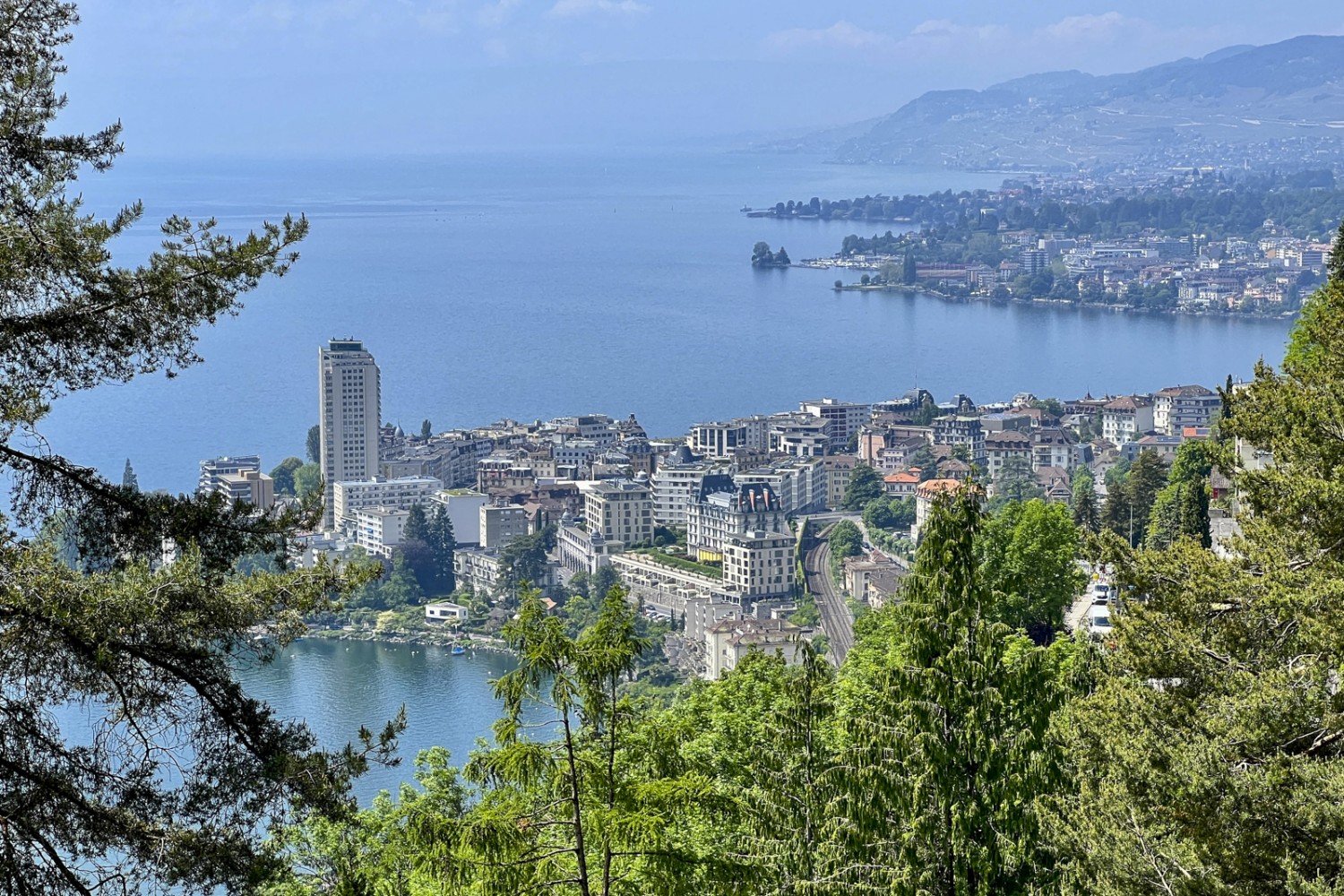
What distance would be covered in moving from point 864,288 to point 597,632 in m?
50.2

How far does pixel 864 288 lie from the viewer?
172ft

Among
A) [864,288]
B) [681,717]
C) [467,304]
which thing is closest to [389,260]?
[467,304]

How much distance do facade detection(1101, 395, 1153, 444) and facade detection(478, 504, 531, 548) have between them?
33.8 feet

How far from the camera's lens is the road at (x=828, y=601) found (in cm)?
1677

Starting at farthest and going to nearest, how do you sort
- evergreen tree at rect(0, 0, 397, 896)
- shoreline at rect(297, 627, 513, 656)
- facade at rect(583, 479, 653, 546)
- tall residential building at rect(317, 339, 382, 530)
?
tall residential building at rect(317, 339, 382, 530)
facade at rect(583, 479, 653, 546)
shoreline at rect(297, 627, 513, 656)
evergreen tree at rect(0, 0, 397, 896)

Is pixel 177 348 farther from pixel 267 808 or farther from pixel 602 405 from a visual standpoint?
pixel 602 405

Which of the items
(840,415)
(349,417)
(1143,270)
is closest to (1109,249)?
(1143,270)

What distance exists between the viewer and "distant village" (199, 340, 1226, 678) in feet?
64.7

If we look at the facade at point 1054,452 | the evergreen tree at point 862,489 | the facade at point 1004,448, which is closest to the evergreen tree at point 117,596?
the evergreen tree at point 862,489

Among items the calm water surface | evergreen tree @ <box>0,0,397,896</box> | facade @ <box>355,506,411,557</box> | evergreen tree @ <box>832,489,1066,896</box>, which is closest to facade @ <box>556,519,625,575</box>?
facade @ <box>355,506,411,557</box>

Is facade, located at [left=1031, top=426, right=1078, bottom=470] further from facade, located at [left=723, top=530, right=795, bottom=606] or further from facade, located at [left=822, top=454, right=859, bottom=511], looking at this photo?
facade, located at [left=723, top=530, right=795, bottom=606]

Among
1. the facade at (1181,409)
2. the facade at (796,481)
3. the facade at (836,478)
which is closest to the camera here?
the facade at (796,481)

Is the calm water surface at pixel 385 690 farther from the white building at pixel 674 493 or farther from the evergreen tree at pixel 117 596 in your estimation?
the evergreen tree at pixel 117 596

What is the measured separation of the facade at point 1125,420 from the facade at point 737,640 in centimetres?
1271
